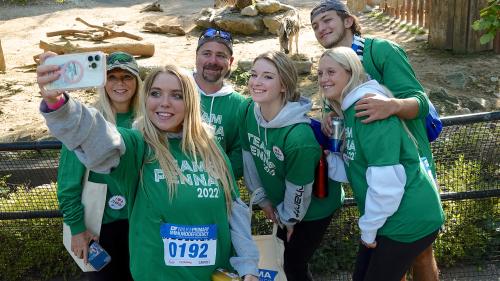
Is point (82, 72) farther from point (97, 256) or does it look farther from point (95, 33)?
point (95, 33)

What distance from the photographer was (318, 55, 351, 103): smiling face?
9.31 ft

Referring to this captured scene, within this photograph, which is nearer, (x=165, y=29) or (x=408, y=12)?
(x=408, y=12)

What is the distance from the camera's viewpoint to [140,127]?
2.46 m

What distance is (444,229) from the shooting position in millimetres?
4055

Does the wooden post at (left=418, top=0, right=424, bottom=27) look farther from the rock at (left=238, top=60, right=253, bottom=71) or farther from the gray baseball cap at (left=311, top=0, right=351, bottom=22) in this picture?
the gray baseball cap at (left=311, top=0, right=351, bottom=22)

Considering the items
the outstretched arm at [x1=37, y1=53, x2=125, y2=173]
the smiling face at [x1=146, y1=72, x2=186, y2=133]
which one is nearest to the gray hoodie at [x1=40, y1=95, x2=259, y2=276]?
the outstretched arm at [x1=37, y1=53, x2=125, y2=173]

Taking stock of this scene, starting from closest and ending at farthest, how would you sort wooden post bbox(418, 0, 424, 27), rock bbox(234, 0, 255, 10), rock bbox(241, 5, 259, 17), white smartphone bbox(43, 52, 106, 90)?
white smartphone bbox(43, 52, 106, 90)
wooden post bbox(418, 0, 424, 27)
rock bbox(241, 5, 259, 17)
rock bbox(234, 0, 255, 10)

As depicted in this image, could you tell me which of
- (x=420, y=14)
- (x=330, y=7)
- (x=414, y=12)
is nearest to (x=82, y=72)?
(x=330, y=7)

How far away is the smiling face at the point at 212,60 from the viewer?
339 cm

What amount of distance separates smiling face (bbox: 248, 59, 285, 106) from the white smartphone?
120 cm

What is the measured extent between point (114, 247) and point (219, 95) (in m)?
0.98

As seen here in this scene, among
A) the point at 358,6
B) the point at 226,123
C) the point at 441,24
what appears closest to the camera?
the point at 226,123

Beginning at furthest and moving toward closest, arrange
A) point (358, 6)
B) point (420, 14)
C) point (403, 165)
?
point (358, 6), point (420, 14), point (403, 165)

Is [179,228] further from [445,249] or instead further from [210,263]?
[445,249]
